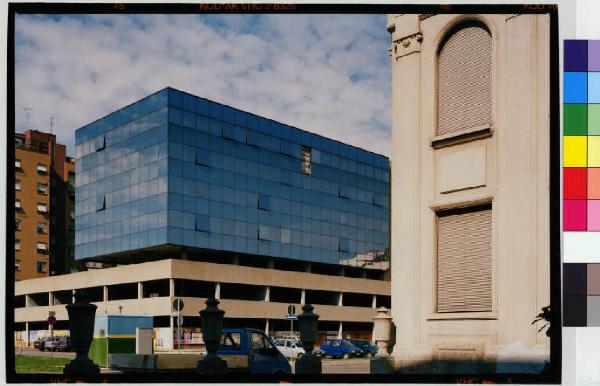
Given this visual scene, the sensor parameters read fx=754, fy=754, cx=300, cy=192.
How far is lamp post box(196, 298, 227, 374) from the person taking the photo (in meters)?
14.2

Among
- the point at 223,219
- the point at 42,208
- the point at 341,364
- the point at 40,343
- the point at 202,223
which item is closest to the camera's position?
the point at 341,364

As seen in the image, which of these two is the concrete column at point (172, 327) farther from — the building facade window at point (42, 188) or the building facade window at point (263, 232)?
the building facade window at point (263, 232)

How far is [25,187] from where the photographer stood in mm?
16656

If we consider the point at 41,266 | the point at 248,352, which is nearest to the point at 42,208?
the point at 41,266

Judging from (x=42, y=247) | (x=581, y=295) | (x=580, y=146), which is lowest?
(x=581, y=295)

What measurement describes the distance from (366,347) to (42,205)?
27.7ft

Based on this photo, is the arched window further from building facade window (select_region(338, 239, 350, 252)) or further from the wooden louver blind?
building facade window (select_region(338, 239, 350, 252))

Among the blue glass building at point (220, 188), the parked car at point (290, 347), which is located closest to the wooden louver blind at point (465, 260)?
the blue glass building at point (220, 188)

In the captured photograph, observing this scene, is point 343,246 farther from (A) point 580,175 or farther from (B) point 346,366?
(A) point 580,175

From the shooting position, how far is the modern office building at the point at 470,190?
1452cm

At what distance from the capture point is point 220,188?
818 inches

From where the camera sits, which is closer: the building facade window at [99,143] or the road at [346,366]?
the road at [346,366]

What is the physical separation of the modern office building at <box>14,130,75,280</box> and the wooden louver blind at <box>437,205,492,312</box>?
849 cm

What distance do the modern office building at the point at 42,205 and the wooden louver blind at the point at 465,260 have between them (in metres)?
8.49
